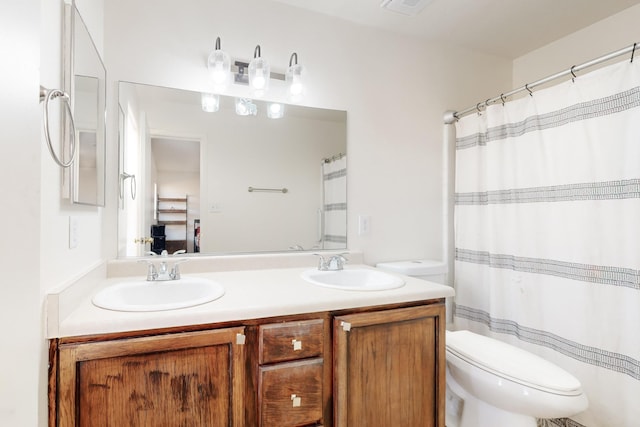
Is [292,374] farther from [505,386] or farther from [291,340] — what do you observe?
[505,386]

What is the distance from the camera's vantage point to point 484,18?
2.01 m

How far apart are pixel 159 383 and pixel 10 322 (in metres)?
0.60

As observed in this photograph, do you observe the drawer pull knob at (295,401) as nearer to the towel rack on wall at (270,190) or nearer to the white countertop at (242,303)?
the white countertop at (242,303)

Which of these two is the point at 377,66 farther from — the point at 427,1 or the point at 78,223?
the point at 78,223

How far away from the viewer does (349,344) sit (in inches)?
48.4

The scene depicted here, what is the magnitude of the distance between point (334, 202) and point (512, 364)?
1.18 meters

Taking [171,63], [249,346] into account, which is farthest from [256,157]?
[249,346]

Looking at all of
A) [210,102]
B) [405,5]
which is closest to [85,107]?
[210,102]

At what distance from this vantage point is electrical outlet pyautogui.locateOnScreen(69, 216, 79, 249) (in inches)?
43.1

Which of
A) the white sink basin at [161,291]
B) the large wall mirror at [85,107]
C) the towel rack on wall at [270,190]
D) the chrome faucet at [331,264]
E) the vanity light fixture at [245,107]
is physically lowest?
the white sink basin at [161,291]

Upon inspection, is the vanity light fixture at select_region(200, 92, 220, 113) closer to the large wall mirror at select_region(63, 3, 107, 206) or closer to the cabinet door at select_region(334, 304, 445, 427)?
the large wall mirror at select_region(63, 3, 107, 206)

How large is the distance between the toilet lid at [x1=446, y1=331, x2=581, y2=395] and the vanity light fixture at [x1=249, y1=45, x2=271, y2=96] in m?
1.62

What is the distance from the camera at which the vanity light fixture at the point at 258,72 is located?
5.63ft

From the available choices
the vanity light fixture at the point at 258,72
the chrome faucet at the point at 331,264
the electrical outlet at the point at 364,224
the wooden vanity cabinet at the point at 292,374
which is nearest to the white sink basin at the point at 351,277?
the chrome faucet at the point at 331,264
